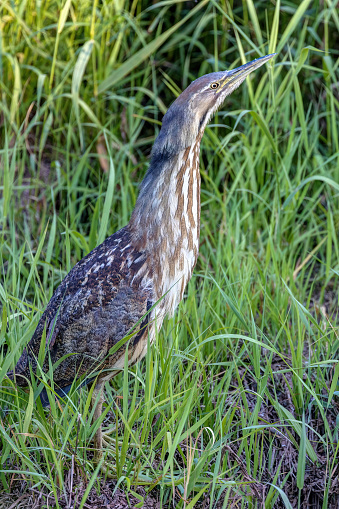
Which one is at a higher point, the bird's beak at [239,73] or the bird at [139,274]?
the bird's beak at [239,73]

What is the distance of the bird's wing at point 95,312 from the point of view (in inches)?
92.7

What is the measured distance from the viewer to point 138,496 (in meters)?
2.07

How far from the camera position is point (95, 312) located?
2.37m

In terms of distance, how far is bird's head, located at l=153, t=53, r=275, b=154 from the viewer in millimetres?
2383

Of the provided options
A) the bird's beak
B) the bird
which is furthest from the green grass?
the bird's beak

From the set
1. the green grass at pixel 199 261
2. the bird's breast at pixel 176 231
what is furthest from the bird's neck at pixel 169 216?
the green grass at pixel 199 261

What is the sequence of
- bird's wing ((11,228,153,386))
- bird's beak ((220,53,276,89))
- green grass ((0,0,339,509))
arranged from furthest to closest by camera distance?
bird's beak ((220,53,276,89))
bird's wing ((11,228,153,386))
green grass ((0,0,339,509))

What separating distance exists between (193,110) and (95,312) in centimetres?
82

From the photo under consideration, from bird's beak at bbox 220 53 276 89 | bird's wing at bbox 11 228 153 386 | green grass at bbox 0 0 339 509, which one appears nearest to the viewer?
green grass at bbox 0 0 339 509

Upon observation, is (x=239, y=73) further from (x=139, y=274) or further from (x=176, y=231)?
(x=139, y=274)

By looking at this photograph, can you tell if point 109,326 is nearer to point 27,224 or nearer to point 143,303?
point 143,303

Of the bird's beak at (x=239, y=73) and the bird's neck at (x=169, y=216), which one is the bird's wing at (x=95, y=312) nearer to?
the bird's neck at (x=169, y=216)

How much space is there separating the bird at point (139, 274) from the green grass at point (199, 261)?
0.12m

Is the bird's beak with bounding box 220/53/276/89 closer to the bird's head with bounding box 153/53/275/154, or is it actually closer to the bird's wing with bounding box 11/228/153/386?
the bird's head with bounding box 153/53/275/154
